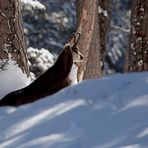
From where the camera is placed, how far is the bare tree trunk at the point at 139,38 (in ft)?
23.7

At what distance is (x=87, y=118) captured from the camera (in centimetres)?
261

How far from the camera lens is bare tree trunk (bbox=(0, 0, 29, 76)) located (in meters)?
5.61

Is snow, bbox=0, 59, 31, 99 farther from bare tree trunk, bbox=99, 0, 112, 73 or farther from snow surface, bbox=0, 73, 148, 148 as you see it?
bare tree trunk, bbox=99, 0, 112, 73

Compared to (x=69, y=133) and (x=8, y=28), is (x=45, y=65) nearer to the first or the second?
(x=8, y=28)

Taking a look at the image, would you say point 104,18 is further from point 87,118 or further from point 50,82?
point 87,118

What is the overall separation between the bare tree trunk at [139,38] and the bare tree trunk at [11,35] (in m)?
2.00

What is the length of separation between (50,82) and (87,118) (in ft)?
5.40

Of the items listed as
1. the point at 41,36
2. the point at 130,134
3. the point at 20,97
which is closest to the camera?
the point at 130,134

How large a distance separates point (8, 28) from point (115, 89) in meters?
3.08

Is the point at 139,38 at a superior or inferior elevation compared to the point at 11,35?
inferior

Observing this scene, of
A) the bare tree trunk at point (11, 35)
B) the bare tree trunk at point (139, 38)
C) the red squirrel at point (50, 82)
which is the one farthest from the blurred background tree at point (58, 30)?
the red squirrel at point (50, 82)

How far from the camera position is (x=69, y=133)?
100 inches

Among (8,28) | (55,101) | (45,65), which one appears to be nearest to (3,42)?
(8,28)

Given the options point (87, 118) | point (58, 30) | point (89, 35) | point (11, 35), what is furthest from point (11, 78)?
point (58, 30)
